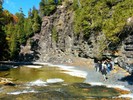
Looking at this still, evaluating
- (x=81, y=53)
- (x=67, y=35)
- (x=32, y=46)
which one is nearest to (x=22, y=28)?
(x=32, y=46)

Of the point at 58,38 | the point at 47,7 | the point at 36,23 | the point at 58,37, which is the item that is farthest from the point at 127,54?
the point at 47,7

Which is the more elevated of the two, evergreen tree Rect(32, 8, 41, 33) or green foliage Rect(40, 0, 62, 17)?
green foliage Rect(40, 0, 62, 17)

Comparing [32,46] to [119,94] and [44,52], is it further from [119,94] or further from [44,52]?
[119,94]

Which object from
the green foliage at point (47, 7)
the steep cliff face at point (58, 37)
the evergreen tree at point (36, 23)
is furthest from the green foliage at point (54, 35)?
the green foliage at point (47, 7)

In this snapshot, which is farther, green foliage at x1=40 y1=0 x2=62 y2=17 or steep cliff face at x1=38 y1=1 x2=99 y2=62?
green foliage at x1=40 y1=0 x2=62 y2=17

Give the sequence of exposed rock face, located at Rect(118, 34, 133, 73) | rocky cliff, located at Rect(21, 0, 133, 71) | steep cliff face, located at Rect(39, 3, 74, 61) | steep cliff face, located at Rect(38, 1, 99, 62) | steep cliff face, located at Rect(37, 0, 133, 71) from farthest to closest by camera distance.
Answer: steep cliff face, located at Rect(39, 3, 74, 61) < steep cliff face, located at Rect(38, 1, 99, 62) < rocky cliff, located at Rect(21, 0, 133, 71) < steep cliff face, located at Rect(37, 0, 133, 71) < exposed rock face, located at Rect(118, 34, 133, 73)

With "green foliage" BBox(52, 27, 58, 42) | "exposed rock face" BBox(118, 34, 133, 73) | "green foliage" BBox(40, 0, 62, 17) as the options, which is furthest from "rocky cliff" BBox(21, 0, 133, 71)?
"exposed rock face" BBox(118, 34, 133, 73)

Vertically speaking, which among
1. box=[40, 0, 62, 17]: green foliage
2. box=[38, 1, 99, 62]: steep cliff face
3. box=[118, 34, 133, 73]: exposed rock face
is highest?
box=[40, 0, 62, 17]: green foliage

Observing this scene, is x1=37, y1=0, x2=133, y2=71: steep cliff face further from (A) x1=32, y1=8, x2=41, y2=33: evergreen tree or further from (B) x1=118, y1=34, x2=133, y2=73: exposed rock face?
(B) x1=118, y1=34, x2=133, y2=73: exposed rock face

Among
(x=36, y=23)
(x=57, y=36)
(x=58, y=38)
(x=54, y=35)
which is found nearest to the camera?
(x=58, y=38)

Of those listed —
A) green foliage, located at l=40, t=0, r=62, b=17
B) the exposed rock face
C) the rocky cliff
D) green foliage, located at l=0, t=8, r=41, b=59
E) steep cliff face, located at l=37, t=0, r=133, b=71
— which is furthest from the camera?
green foliage, located at l=40, t=0, r=62, b=17

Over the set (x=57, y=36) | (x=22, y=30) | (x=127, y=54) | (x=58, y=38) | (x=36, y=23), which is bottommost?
(x=127, y=54)

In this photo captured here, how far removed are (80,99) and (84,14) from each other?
521 inches

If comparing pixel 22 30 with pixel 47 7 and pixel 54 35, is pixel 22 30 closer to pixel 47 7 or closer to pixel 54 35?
pixel 47 7
